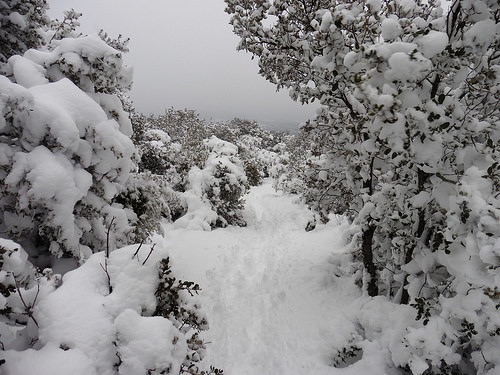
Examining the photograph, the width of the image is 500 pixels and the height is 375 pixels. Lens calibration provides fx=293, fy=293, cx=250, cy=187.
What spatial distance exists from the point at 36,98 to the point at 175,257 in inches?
205

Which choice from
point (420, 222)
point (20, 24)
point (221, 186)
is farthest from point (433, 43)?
point (221, 186)

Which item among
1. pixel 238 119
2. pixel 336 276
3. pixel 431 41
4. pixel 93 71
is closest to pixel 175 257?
pixel 336 276

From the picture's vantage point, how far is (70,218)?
395cm

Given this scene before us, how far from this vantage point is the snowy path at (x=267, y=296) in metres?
4.61

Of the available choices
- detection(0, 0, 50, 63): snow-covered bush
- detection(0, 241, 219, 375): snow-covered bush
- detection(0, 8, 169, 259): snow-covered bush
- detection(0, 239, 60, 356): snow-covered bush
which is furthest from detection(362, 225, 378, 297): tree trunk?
detection(0, 0, 50, 63): snow-covered bush

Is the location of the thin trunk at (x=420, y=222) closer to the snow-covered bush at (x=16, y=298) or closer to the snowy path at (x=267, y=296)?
the snowy path at (x=267, y=296)

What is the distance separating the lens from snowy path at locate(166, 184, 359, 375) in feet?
15.1

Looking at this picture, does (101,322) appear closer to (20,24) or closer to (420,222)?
(420,222)

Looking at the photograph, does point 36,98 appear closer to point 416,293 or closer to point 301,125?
point 301,125

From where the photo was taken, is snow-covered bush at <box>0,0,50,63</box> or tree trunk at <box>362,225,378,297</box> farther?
snow-covered bush at <box>0,0,50,63</box>

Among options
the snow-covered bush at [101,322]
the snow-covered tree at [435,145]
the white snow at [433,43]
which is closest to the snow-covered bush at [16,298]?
the snow-covered bush at [101,322]

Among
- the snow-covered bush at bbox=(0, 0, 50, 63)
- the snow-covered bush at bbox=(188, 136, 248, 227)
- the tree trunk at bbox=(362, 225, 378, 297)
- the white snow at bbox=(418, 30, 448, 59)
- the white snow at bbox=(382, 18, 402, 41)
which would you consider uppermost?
the white snow at bbox=(382, 18, 402, 41)

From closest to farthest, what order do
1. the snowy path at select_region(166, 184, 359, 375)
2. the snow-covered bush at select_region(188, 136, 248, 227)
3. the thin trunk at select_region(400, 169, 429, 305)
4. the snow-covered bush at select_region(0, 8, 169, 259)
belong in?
the thin trunk at select_region(400, 169, 429, 305) → the snow-covered bush at select_region(0, 8, 169, 259) → the snowy path at select_region(166, 184, 359, 375) → the snow-covered bush at select_region(188, 136, 248, 227)

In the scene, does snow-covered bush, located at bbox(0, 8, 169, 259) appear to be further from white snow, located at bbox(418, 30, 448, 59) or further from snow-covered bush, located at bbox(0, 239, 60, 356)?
white snow, located at bbox(418, 30, 448, 59)
